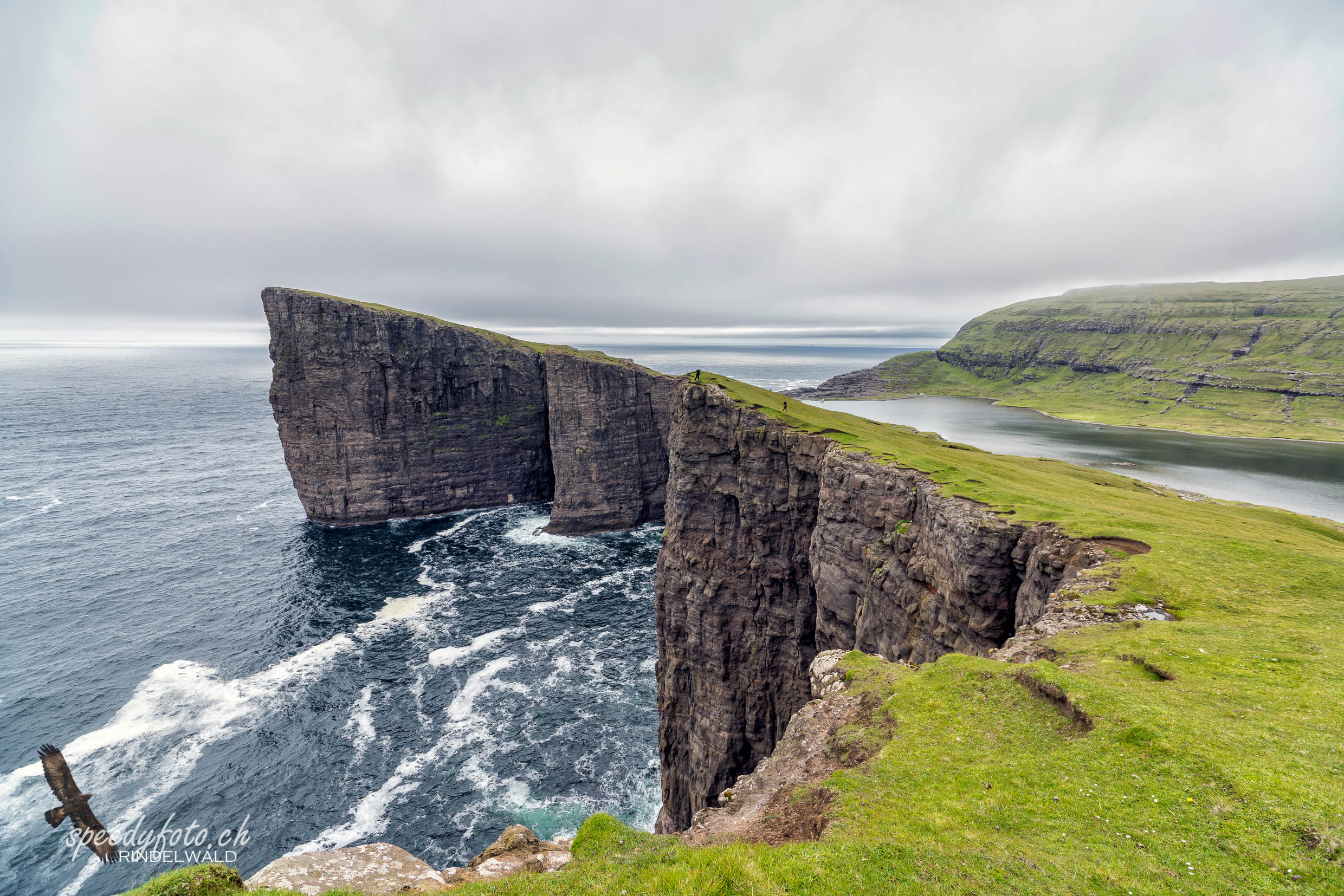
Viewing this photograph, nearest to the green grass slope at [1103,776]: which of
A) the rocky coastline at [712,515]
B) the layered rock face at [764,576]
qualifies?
the rocky coastline at [712,515]

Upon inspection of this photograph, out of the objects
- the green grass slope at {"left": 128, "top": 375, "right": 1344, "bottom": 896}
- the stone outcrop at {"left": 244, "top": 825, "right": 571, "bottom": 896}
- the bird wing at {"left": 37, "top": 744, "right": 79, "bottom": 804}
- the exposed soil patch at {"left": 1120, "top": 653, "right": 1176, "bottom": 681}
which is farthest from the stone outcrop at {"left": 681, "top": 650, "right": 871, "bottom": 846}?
the bird wing at {"left": 37, "top": 744, "right": 79, "bottom": 804}

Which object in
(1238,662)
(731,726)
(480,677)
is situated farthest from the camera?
(480,677)

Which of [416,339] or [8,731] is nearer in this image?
[8,731]

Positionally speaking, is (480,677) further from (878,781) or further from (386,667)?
(878,781)

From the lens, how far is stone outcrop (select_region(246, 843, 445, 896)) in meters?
12.0

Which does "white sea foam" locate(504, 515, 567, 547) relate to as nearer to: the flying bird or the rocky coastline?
the rocky coastline

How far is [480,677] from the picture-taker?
54250mm

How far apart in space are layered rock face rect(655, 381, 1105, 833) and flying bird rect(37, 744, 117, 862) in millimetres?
36613

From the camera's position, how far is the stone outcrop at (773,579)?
28891mm

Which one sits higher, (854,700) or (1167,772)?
(1167,772)

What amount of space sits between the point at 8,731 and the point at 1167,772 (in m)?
76.6

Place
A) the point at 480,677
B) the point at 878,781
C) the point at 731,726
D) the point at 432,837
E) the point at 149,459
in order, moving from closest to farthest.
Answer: the point at 878,781 < the point at 432,837 < the point at 731,726 < the point at 480,677 < the point at 149,459

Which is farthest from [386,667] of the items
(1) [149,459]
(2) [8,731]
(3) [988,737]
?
(1) [149,459]

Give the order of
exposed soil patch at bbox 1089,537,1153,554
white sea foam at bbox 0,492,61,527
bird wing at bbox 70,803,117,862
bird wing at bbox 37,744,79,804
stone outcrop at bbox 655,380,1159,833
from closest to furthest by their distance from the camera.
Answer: exposed soil patch at bbox 1089,537,1153,554 < stone outcrop at bbox 655,380,1159,833 < bird wing at bbox 37,744,79,804 < bird wing at bbox 70,803,117,862 < white sea foam at bbox 0,492,61,527
